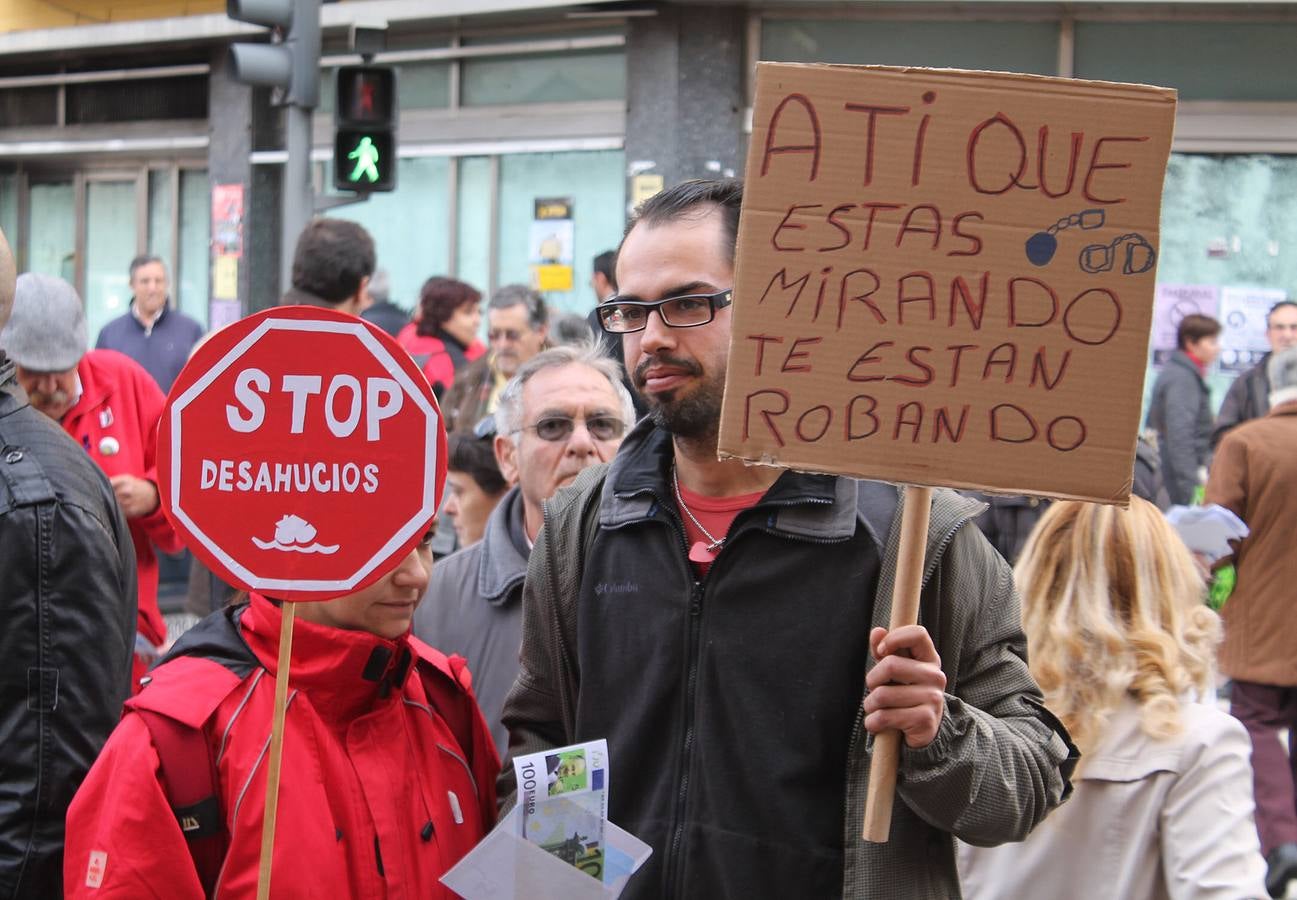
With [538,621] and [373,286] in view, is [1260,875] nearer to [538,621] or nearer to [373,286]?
[538,621]

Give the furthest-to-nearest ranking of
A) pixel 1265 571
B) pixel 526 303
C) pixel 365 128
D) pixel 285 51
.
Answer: pixel 365 128 → pixel 285 51 → pixel 526 303 → pixel 1265 571

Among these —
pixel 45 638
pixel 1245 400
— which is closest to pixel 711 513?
pixel 45 638

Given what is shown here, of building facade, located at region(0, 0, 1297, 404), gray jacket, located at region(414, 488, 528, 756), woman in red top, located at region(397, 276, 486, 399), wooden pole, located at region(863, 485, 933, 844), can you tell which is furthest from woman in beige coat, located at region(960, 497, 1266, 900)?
building facade, located at region(0, 0, 1297, 404)

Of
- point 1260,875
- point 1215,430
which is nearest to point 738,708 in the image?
point 1260,875

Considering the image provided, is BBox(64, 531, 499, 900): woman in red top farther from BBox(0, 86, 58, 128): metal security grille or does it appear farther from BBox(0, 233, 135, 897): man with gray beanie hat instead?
BBox(0, 86, 58, 128): metal security grille

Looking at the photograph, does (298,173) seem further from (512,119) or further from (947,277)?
(947,277)

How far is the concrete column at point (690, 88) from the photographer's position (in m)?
12.4

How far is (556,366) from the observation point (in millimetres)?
4230

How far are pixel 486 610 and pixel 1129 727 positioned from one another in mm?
1480

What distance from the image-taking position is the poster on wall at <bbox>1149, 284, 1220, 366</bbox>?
1166 centimetres

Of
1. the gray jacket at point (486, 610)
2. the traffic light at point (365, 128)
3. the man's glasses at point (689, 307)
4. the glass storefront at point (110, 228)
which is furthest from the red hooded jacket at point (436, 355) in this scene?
the glass storefront at point (110, 228)

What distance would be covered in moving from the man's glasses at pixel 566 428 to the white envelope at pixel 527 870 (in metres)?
1.73

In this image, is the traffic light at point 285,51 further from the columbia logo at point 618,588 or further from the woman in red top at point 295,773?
the columbia logo at point 618,588

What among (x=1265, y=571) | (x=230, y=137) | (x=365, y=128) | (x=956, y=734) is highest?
(x=230, y=137)
